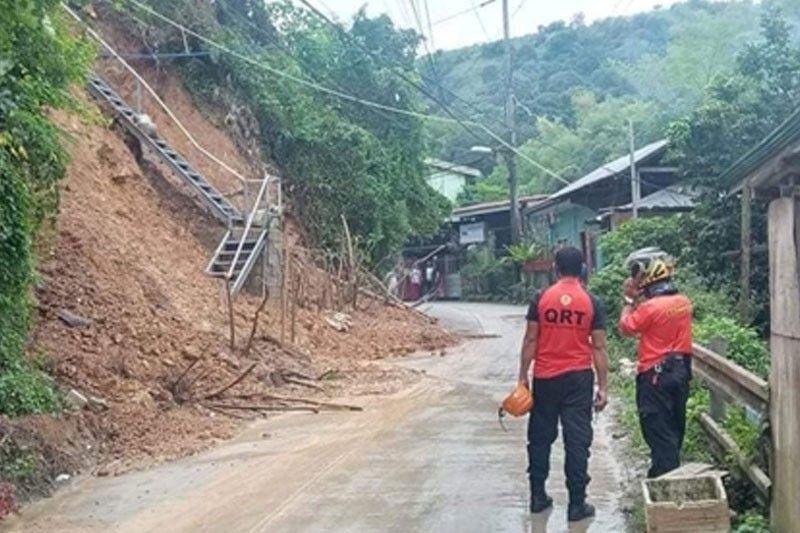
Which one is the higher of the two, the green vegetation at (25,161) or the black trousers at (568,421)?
the green vegetation at (25,161)

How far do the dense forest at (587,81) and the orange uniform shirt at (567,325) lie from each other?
3095 cm

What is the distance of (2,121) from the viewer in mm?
10297

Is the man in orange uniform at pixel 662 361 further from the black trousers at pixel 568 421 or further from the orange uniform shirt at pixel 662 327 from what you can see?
the black trousers at pixel 568 421

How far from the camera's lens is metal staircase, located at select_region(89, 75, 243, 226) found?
22.9m

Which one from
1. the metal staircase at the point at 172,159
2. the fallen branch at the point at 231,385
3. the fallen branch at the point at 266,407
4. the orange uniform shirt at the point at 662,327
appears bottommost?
the fallen branch at the point at 266,407

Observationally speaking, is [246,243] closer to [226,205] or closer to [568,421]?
[226,205]

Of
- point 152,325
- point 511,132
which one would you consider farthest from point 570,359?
point 511,132

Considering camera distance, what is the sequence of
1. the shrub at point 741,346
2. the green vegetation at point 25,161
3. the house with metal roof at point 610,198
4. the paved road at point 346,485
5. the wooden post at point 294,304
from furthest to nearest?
the house with metal roof at point 610,198, the wooden post at point 294,304, the shrub at point 741,346, the green vegetation at point 25,161, the paved road at point 346,485

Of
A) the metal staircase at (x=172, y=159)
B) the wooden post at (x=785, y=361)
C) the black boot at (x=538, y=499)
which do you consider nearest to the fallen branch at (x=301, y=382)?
the black boot at (x=538, y=499)

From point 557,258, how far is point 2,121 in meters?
6.36

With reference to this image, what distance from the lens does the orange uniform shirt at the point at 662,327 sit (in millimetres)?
6812

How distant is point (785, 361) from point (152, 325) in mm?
10770

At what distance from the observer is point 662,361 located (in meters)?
6.78

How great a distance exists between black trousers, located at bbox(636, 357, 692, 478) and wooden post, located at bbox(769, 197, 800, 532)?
762mm
